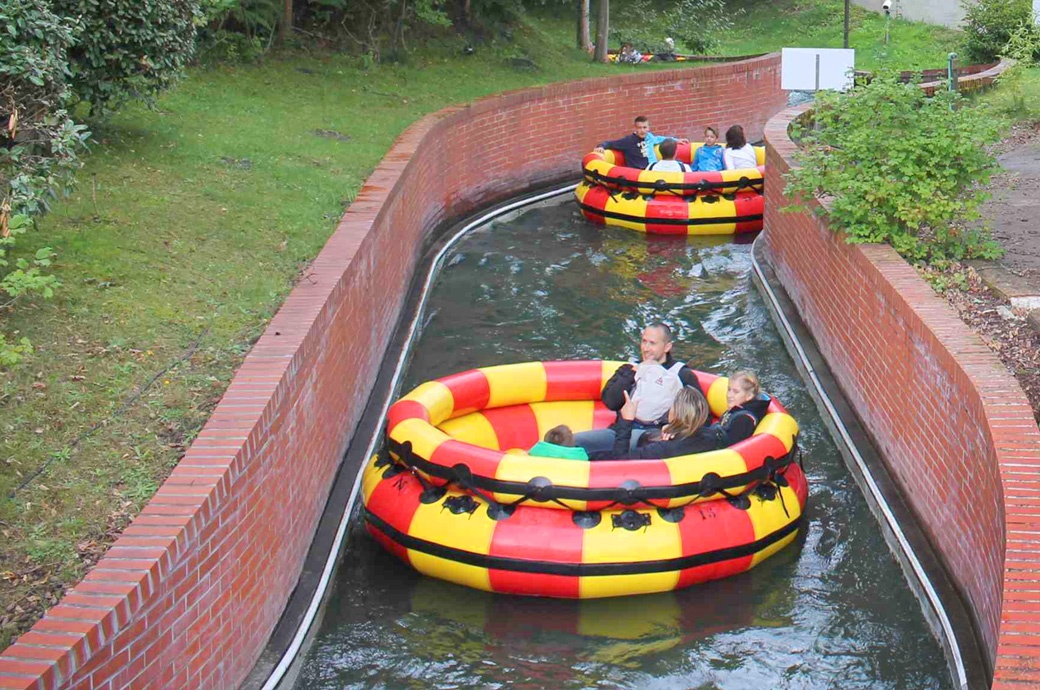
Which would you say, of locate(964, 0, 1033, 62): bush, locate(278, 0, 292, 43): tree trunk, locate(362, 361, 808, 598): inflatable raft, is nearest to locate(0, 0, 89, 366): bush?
locate(362, 361, 808, 598): inflatable raft

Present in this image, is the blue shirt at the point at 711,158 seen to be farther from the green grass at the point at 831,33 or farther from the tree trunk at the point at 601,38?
the green grass at the point at 831,33

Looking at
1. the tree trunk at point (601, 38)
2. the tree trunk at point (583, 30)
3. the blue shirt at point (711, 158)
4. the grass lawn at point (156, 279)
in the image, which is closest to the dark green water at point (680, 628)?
the grass lawn at point (156, 279)

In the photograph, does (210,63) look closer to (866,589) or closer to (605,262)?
(605,262)

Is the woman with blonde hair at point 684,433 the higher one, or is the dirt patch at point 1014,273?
the dirt patch at point 1014,273

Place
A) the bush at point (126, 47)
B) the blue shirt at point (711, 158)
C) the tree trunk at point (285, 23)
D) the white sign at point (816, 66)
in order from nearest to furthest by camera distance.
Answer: the bush at point (126, 47) < the white sign at point (816, 66) < the blue shirt at point (711, 158) < the tree trunk at point (285, 23)

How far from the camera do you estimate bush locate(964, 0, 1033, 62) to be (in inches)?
939

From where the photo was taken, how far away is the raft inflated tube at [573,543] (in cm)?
701

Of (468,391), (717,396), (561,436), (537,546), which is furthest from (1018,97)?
(537,546)

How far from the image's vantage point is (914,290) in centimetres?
812

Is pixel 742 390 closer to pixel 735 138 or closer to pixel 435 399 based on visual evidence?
pixel 435 399

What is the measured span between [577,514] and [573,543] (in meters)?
0.19

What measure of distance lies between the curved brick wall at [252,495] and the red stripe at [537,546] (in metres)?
1.18

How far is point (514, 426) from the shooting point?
8688mm

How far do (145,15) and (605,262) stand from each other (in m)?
5.86
